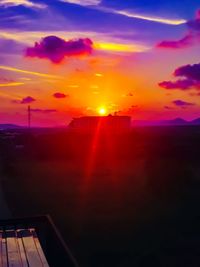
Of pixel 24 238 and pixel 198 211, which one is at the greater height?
pixel 198 211

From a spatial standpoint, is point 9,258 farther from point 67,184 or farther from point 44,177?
point 44,177

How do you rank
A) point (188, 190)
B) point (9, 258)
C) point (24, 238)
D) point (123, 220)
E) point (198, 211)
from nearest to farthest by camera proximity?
point (9, 258) < point (24, 238) < point (123, 220) < point (198, 211) < point (188, 190)

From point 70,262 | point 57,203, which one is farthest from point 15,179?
point 70,262

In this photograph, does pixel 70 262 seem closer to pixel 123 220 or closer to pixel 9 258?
pixel 9 258

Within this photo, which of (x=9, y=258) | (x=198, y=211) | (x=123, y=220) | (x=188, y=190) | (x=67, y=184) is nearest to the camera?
(x=9, y=258)

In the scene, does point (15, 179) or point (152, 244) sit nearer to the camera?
point (152, 244)

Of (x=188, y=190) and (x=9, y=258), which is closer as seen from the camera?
(x=9, y=258)

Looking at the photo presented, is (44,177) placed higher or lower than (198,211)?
higher

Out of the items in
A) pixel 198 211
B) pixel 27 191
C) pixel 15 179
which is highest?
pixel 15 179

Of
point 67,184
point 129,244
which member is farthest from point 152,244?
point 67,184
